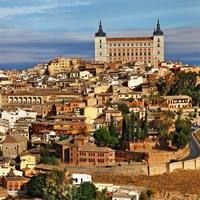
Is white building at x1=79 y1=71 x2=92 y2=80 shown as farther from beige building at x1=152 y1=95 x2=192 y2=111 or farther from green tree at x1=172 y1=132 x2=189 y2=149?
green tree at x1=172 y1=132 x2=189 y2=149

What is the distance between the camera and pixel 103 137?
1612 inches

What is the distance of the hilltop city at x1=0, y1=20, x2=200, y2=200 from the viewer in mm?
34969

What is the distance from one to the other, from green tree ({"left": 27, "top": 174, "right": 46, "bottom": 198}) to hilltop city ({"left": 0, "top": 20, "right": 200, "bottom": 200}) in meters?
0.04

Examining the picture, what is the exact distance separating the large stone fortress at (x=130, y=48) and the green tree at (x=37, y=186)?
151ft

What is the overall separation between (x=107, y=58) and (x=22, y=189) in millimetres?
46738

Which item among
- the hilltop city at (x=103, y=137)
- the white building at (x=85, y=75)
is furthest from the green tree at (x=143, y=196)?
the white building at (x=85, y=75)

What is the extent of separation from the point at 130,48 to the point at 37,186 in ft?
156

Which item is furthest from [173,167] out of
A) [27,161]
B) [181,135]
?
[27,161]

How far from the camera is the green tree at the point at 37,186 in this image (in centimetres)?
3350

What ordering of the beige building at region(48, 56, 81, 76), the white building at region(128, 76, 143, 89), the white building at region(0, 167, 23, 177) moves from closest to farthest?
the white building at region(0, 167, 23, 177), the white building at region(128, 76, 143, 89), the beige building at region(48, 56, 81, 76)

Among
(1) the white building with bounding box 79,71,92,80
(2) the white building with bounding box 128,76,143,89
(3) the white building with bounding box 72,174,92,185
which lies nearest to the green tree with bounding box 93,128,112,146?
(3) the white building with bounding box 72,174,92,185

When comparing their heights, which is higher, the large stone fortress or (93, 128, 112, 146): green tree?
the large stone fortress

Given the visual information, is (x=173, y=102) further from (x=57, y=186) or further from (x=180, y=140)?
(x=57, y=186)

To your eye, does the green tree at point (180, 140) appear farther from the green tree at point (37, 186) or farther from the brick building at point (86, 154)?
the green tree at point (37, 186)
